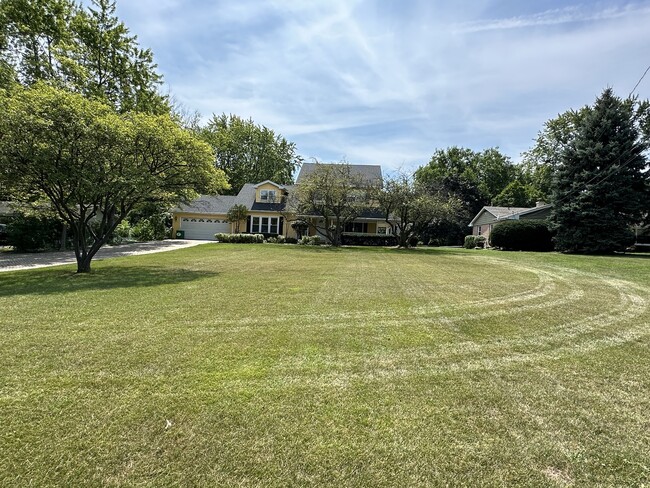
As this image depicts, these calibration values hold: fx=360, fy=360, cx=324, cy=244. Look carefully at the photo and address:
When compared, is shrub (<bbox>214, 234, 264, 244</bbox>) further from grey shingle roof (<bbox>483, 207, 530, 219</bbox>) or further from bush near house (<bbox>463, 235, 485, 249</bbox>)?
grey shingle roof (<bbox>483, 207, 530, 219</bbox>)

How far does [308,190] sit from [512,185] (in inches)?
1287

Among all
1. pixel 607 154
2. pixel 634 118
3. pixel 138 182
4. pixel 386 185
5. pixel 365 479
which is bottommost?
pixel 365 479

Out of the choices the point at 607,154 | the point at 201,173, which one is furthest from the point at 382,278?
the point at 607,154

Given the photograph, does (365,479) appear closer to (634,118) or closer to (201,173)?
(201,173)

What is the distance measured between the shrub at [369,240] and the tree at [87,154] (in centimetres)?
2055

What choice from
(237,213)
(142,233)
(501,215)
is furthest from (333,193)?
(501,215)

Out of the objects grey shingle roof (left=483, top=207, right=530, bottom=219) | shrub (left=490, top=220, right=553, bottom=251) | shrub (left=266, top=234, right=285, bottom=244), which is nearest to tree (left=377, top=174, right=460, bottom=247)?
shrub (left=490, top=220, right=553, bottom=251)

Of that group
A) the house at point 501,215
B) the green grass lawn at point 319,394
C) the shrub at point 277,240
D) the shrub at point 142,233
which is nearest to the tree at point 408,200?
the house at point 501,215

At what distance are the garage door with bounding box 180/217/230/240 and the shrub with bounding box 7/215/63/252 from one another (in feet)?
51.3

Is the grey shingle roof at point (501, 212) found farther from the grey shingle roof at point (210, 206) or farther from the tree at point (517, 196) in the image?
the grey shingle roof at point (210, 206)

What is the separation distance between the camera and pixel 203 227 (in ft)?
110

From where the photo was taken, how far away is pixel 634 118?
24625mm

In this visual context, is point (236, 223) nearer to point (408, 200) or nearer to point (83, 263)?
point (408, 200)

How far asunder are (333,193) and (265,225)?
35.1ft
